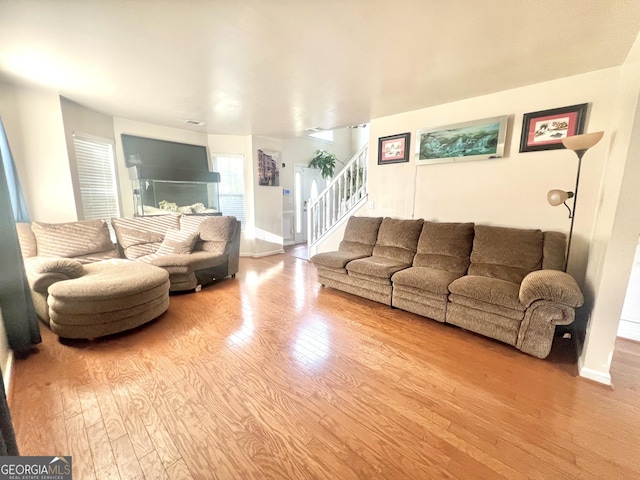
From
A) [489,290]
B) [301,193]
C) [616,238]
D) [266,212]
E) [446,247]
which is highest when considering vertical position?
[301,193]

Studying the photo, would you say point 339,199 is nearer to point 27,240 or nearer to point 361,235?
point 361,235

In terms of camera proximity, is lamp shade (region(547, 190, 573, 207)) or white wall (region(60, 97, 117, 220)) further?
white wall (region(60, 97, 117, 220))

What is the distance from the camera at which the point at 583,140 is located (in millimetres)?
2002

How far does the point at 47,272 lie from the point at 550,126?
4.80 meters

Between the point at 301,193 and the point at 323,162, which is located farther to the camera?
the point at 301,193

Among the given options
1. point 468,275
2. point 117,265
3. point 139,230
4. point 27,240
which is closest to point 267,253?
point 139,230

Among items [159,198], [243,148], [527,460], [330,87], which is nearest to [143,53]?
[330,87]

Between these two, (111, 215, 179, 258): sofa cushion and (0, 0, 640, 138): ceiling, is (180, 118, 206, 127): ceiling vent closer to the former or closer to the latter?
(0, 0, 640, 138): ceiling

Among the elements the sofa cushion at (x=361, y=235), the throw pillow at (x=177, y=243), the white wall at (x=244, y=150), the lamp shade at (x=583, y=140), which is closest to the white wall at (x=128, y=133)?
the white wall at (x=244, y=150)

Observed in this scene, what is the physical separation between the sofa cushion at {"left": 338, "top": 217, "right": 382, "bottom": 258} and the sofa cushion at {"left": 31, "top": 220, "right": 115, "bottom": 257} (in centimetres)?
304

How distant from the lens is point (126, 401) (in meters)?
1.55

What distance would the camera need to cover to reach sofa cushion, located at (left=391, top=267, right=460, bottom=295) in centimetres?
242

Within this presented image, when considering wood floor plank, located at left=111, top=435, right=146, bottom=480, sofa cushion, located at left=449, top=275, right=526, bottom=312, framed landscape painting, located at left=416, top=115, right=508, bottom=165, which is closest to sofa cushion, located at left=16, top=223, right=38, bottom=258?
wood floor plank, located at left=111, top=435, right=146, bottom=480

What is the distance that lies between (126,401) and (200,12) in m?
2.43
